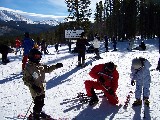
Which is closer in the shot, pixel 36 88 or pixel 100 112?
pixel 36 88

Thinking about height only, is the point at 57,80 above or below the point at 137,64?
below

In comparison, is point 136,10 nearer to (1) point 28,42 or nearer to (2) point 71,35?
(2) point 71,35

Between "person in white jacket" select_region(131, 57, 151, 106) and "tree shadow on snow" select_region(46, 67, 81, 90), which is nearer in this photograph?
"person in white jacket" select_region(131, 57, 151, 106)

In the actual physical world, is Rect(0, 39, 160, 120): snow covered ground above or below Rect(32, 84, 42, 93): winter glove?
below

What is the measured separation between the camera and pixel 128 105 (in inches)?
337

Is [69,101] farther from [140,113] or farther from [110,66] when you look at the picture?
[140,113]

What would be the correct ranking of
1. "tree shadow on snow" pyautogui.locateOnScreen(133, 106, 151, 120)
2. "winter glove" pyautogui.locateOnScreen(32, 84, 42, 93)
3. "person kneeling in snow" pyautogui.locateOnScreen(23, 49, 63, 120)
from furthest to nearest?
"tree shadow on snow" pyautogui.locateOnScreen(133, 106, 151, 120) < "person kneeling in snow" pyautogui.locateOnScreen(23, 49, 63, 120) < "winter glove" pyautogui.locateOnScreen(32, 84, 42, 93)

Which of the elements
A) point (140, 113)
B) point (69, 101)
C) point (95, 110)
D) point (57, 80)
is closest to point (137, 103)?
point (140, 113)

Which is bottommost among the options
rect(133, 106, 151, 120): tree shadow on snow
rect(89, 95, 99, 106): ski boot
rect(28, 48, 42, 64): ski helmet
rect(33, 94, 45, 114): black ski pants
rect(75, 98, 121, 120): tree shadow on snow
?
rect(75, 98, 121, 120): tree shadow on snow

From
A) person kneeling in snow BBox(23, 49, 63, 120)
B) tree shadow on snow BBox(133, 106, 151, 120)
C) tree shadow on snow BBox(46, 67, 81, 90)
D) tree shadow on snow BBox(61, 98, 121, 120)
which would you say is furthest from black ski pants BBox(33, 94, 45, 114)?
tree shadow on snow BBox(46, 67, 81, 90)

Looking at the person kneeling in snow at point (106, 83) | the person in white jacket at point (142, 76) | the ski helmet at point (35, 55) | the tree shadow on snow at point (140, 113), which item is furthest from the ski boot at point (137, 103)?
the ski helmet at point (35, 55)

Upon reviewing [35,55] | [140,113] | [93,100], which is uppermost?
[35,55]

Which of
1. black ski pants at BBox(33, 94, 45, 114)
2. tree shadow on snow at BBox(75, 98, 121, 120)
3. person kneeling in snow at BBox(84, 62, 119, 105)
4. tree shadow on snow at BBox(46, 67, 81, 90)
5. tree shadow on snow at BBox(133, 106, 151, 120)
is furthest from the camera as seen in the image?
tree shadow on snow at BBox(46, 67, 81, 90)

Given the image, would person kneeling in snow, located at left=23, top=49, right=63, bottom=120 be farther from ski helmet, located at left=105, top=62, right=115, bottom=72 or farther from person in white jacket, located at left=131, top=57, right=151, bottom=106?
person in white jacket, located at left=131, top=57, right=151, bottom=106
